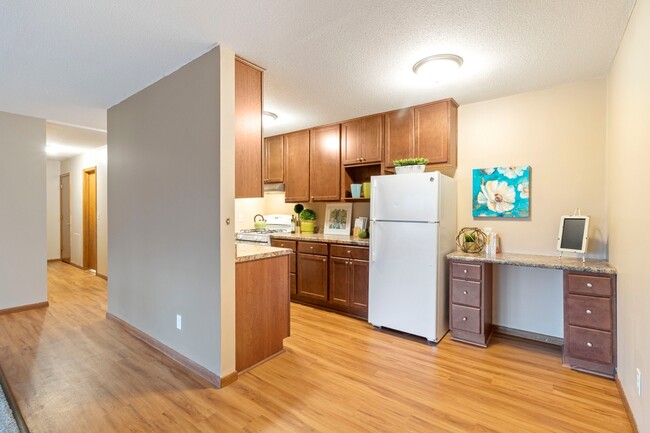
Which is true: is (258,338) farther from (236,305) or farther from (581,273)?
(581,273)

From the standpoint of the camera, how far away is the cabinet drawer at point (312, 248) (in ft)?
12.8

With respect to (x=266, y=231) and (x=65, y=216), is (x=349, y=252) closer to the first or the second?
(x=266, y=231)

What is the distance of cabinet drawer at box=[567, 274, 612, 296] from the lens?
7.72 feet

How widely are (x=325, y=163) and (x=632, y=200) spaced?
307 cm

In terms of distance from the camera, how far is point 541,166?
3051mm

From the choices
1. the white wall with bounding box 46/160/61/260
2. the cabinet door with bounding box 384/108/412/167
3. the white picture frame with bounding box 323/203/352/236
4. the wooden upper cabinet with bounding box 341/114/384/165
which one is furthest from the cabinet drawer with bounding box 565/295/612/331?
the white wall with bounding box 46/160/61/260

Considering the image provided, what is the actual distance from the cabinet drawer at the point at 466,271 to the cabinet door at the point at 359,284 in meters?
0.91

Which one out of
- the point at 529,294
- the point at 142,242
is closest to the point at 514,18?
the point at 529,294

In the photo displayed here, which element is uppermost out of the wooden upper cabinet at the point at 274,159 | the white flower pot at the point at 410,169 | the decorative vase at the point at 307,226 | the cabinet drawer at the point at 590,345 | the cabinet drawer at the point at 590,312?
the wooden upper cabinet at the point at 274,159

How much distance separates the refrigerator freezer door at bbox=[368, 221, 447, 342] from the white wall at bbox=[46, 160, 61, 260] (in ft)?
24.8

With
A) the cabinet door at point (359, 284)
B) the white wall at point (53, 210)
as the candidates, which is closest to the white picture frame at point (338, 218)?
the cabinet door at point (359, 284)

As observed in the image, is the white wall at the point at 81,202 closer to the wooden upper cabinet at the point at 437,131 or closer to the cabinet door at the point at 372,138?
the cabinet door at the point at 372,138

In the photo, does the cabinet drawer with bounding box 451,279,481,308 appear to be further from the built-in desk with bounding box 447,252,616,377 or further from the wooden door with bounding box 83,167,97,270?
the wooden door with bounding box 83,167,97,270

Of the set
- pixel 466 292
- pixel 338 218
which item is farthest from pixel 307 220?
pixel 466 292
